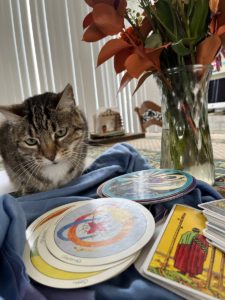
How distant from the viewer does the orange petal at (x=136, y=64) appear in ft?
1.55

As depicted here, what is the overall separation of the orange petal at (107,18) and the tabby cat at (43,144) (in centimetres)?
23

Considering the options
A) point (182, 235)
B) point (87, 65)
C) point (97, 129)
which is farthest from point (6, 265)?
point (87, 65)

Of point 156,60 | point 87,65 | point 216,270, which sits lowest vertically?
point 216,270

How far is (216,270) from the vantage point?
0.25 meters

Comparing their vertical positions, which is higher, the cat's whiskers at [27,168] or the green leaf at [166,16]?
the green leaf at [166,16]

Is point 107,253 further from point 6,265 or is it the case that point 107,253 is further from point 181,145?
point 181,145

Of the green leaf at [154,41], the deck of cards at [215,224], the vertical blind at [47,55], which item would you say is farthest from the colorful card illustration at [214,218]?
the vertical blind at [47,55]

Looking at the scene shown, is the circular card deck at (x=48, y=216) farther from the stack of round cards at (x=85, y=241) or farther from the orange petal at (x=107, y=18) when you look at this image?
the orange petal at (x=107, y=18)

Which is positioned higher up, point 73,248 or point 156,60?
point 156,60

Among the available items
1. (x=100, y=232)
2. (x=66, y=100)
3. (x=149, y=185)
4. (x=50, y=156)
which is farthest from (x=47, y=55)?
(x=100, y=232)

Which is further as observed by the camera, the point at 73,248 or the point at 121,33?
the point at 121,33

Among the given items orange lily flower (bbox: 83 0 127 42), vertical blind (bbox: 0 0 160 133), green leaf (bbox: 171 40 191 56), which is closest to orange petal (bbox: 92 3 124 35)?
orange lily flower (bbox: 83 0 127 42)

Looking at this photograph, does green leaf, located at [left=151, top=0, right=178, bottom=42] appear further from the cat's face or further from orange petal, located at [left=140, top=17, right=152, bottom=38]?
the cat's face

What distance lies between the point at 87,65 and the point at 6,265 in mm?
2152
